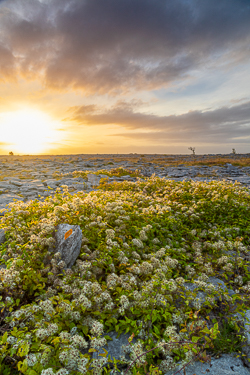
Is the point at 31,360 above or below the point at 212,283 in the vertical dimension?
above

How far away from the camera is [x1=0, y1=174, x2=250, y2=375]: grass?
3.19 metres

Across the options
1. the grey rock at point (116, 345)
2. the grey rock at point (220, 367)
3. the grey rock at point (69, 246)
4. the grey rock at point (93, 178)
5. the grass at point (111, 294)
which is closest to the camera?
the grass at point (111, 294)

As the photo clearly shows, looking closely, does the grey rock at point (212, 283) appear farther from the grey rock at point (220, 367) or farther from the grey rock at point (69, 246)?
the grey rock at point (69, 246)

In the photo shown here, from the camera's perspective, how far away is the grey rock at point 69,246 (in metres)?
5.24

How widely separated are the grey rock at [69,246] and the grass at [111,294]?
7.4 inches

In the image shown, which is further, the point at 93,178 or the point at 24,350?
the point at 93,178

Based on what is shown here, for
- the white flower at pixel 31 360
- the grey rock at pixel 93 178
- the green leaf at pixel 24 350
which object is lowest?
the white flower at pixel 31 360

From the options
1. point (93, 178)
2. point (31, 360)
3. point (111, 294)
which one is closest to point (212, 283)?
point (111, 294)

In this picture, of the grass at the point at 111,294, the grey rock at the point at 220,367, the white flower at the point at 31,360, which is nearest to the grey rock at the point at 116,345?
the grass at the point at 111,294

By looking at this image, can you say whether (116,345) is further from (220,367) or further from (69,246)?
(69,246)

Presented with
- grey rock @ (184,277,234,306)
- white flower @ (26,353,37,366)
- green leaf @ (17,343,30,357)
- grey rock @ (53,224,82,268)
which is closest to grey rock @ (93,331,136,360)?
white flower @ (26,353,37,366)

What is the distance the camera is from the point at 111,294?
4.52 m

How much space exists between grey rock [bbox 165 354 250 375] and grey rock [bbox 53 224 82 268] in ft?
10.1

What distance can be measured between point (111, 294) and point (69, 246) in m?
1.59
